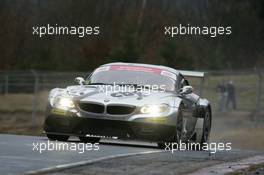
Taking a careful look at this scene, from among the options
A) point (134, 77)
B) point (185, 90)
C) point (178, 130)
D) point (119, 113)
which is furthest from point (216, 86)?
point (119, 113)

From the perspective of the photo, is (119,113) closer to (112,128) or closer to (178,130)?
(112,128)

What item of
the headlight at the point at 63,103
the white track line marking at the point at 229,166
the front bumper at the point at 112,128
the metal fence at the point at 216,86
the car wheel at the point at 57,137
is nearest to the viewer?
the white track line marking at the point at 229,166

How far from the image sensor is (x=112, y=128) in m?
13.8

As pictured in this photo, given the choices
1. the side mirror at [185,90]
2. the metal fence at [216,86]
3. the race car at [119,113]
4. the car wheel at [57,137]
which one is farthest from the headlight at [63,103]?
the metal fence at [216,86]

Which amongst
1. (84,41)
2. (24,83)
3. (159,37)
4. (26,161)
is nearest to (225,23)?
(159,37)

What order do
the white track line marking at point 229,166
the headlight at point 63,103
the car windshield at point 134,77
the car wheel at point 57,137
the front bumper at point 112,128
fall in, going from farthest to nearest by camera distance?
1. the car windshield at point 134,77
2. the car wheel at point 57,137
3. the headlight at point 63,103
4. the front bumper at point 112,128
5. the white track line marking at point 229,166

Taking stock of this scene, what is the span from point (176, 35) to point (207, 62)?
679 cm

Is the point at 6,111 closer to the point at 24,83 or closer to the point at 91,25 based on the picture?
the point at 24,83

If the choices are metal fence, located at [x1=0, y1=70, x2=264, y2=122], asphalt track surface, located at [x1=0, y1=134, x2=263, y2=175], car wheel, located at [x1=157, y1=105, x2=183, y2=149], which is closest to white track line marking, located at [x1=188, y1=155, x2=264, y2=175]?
asphalt track surface, located at [x1=0, y1=134, x2=263, y2=175]

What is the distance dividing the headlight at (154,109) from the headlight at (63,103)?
107 cm

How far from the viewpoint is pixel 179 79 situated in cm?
1578

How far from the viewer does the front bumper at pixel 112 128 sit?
13750 mm

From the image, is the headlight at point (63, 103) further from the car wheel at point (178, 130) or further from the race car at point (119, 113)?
the car wheel at point (178, 130)

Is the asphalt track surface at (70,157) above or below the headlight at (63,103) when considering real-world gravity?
below
